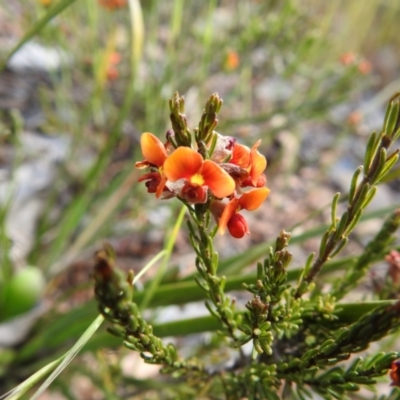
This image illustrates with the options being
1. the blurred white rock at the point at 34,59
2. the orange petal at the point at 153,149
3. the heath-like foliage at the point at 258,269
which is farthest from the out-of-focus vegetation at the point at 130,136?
the orange petal at the point at 153,149

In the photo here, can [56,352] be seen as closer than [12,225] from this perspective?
Yes

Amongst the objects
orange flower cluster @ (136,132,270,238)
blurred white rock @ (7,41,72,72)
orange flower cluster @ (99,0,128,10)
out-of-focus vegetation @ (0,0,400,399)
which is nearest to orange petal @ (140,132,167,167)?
orange flower cluster @ (136,132,270,238)

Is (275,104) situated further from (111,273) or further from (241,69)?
(111,273)

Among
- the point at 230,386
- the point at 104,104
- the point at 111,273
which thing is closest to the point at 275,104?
the point at 104,104

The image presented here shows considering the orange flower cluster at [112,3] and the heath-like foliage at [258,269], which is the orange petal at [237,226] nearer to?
the heath-like foliage at [258,269]

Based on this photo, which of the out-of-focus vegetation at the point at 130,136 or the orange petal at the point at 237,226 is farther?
the out-of-focus vegetation at the point at 130,136

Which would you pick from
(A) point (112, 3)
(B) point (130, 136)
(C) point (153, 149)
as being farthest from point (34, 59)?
(C) point (153, 149)

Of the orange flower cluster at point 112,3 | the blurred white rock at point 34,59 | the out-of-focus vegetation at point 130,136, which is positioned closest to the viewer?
the out-of-focus vegetation at point 130,136
